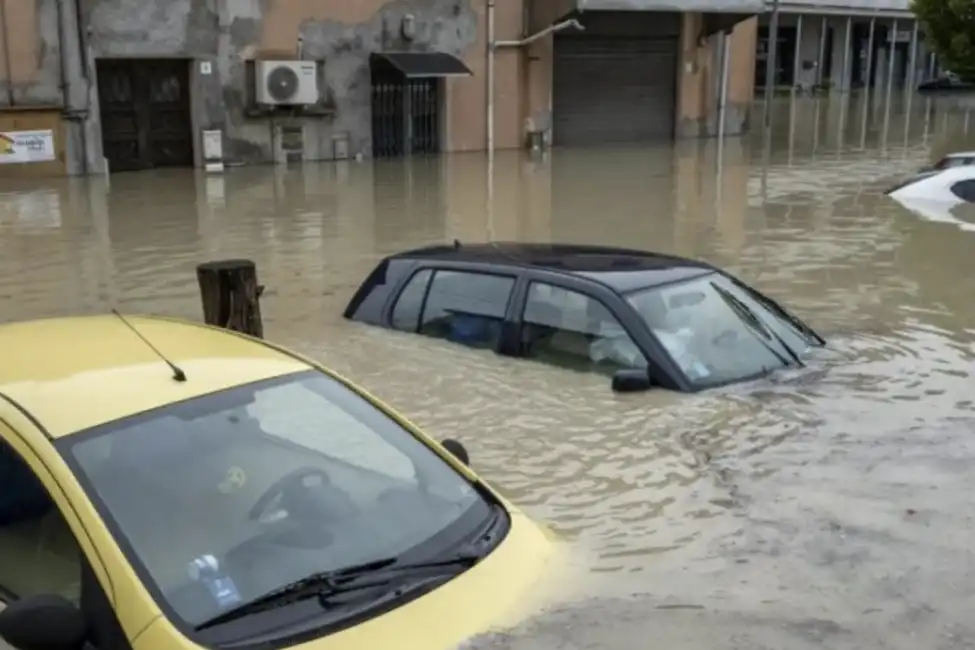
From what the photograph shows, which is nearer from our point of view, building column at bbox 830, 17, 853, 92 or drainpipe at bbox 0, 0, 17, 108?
drainpipe at bbox 0, 0, 17, 108

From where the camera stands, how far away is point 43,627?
2.97 m

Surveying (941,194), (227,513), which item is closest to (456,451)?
(227,513)

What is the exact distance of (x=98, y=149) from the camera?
21391 millimetres

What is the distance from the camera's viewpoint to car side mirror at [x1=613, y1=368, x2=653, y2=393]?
6.91m

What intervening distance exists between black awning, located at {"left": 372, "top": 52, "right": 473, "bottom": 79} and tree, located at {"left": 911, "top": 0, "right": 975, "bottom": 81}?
15369 millimetres

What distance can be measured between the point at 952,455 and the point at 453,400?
288cm

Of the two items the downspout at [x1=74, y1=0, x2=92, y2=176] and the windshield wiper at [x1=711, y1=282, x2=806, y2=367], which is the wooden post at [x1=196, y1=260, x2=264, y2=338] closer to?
the windshield wiper at [x1=711, y1=282, x2=806, y2=367]

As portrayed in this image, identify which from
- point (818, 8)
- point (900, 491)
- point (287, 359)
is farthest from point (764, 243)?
point (818, 8)

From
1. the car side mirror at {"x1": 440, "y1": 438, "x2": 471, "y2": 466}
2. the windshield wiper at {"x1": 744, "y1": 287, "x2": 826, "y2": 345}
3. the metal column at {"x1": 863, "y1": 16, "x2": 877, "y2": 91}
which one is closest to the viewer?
the car side mirror at {"x1": 440, "y1": 438, "x2": 471, "y2": 466}

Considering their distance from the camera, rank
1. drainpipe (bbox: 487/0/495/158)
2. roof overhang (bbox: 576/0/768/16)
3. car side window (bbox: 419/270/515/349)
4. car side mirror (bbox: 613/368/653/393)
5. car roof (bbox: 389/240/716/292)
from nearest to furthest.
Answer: car side mirror (bbox: 613/368/653/393) → car roof (bbox: 389/240/716/292) → car side window (bbox: 419/270/515/349) → drainpipe (bbox: 487/0/495/158) → roof overhang (bbox: 576/0/768/16)

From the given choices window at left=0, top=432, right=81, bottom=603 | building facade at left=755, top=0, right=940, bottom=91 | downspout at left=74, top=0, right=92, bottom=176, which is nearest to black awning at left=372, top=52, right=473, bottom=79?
downspout at left=74, top=0, right=92, bottom=176

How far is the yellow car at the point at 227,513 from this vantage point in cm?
305

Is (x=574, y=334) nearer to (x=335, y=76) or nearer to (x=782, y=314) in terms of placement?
(x=782, y=314)

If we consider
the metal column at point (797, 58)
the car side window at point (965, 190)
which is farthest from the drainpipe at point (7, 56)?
the metal column at point (797, 58)
